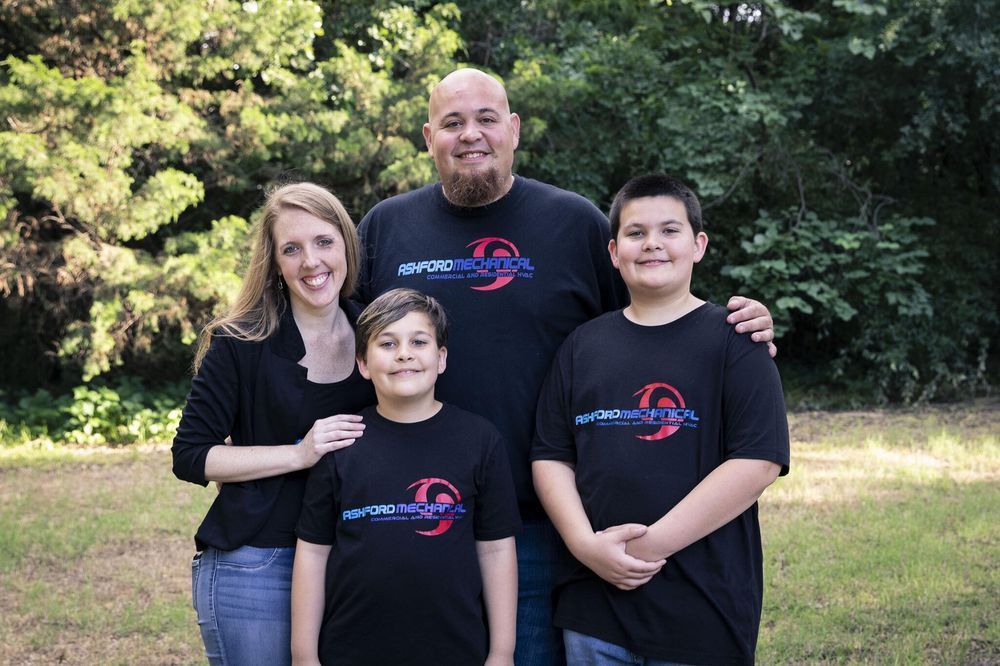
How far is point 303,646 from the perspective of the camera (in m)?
2.46

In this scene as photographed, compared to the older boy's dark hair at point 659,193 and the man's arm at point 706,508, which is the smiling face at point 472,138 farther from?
the man's arm at point 706,508

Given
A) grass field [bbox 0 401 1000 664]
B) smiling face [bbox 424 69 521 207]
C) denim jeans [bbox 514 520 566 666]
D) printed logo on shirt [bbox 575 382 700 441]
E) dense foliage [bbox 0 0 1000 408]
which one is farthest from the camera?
dense foliage [bbox 0 0 1000 408]

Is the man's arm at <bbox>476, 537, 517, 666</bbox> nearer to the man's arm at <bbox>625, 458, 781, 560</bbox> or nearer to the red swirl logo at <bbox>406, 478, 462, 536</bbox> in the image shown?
the red swirl logo at <bbox>406, 478, 462, 536</bbox>

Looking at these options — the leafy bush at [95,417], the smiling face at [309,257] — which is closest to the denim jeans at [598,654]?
the smiling face at [309,257]

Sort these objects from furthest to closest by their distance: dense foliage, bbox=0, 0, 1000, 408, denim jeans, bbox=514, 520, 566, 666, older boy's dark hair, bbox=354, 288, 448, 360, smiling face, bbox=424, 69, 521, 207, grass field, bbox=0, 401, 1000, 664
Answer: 1. dense foliage, bbox=0, 0, 1000, 408
2. grass field, bbox=0, 401, 1000, 664
3. smiling face, bbox=424, 69, 521, 207
4. denim jeans, bbox=514, 520, 566, 666
5. older boy's dark hair, bbox=354, 288, 448, 360

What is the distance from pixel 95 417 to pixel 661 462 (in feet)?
31.4

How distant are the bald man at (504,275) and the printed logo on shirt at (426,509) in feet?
1.20

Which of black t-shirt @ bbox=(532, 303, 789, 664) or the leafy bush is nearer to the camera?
black t-shirt @ bbox=(532, 303, 789, 664)

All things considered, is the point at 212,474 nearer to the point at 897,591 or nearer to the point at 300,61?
the point at 897,591

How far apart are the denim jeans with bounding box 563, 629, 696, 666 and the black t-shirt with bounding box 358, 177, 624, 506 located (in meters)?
0.47

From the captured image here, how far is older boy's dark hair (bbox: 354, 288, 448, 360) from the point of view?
259 cm

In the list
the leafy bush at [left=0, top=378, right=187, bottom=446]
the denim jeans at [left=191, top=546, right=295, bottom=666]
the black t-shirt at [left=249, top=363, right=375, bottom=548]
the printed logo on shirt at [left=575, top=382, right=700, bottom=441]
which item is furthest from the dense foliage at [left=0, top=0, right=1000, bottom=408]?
the printed logo on shirt at [left=575, top=382, right=700, bottom=441]

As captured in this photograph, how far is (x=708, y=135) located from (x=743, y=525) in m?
9.72

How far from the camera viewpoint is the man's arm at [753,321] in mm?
2518
